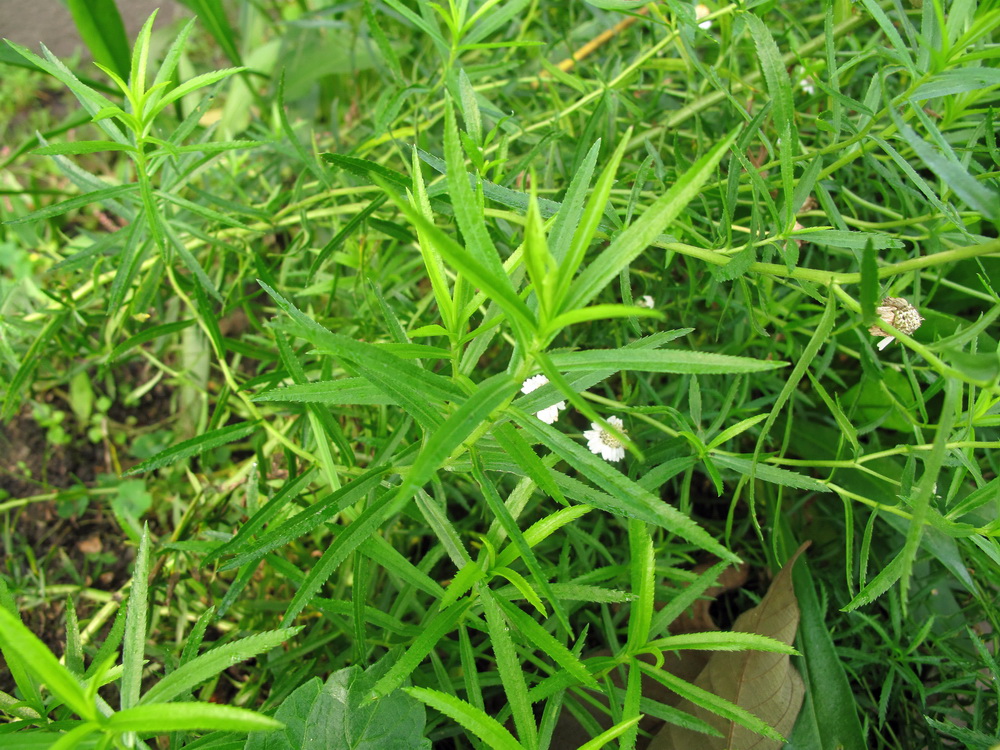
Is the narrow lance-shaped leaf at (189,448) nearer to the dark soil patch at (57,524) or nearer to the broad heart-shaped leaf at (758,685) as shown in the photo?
the dark soil patch at (57,524)

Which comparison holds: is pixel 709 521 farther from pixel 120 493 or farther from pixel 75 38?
pixel 75 38

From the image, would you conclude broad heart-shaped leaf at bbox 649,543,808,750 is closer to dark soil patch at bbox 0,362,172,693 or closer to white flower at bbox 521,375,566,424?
white flower at bbox 521,375,566,424

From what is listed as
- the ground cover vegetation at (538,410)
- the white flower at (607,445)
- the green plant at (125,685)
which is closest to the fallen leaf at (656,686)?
the ground cover vegetation at (538,410)

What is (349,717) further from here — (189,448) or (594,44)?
(594,44)

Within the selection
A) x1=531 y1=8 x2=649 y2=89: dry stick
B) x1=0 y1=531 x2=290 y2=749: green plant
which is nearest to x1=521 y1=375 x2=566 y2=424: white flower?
x1=0 y1=531 x2=290 y2=749: green plant

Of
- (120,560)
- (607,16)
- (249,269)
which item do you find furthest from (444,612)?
(607,16)

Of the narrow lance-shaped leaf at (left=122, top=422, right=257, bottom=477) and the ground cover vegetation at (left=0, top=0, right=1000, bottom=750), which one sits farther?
the narrow lance-shaped leaf at (left=122, top=422, right=257, bottom=477)

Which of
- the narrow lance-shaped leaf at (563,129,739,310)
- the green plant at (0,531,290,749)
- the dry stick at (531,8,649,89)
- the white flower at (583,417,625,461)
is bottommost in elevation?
the white flower at (583,417,625,461)
